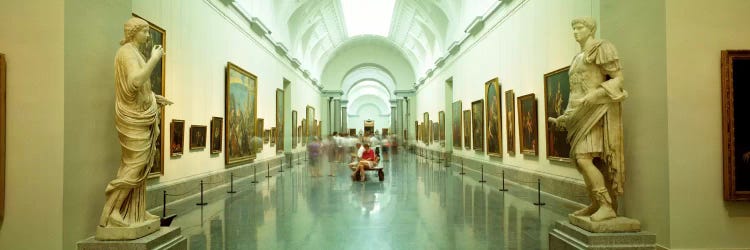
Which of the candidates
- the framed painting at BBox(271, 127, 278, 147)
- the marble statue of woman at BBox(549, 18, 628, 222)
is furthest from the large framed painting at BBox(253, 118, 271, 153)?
the marble statue of woman at BBox(549, 18, 628, 222)

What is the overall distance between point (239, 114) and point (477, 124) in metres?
9.45

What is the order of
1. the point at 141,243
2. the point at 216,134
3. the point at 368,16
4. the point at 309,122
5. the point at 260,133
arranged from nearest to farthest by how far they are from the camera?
1. the point at 141,243
2. the point at 216,134
3. the point at 260,133
4. the point at 309,122
5. the point at 368,16

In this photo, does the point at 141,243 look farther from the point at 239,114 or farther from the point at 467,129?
the point at 467,129

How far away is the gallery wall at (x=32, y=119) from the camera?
4828 mm

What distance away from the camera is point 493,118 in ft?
49.8

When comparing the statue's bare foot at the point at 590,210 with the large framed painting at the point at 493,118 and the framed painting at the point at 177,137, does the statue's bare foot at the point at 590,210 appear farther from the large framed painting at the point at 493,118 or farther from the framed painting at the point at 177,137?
the large framed painting at the point at 493,118

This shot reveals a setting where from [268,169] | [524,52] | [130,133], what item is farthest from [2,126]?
[268,169]

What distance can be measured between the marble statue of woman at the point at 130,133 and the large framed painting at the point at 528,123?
31.0 feet

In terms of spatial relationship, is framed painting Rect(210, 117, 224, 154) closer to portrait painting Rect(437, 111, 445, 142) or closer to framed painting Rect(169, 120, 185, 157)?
framed painting Rect(169, 120, 185, 157)

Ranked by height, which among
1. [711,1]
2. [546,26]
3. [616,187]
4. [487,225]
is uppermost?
[546,26]

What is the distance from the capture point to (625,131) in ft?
19.1

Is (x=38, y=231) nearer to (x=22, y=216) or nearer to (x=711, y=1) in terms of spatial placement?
(x=22, y=216)

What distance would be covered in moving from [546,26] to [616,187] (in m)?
6.39

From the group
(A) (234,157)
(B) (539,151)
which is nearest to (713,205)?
(B) (539,151)
